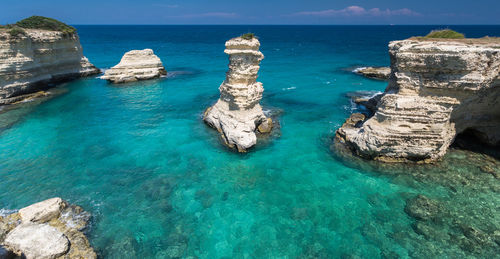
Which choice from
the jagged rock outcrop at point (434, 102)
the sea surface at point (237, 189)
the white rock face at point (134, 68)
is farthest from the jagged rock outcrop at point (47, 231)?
the white rock face at point (134, 68)

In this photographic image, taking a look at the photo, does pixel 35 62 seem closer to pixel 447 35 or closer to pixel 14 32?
pixel 14 32

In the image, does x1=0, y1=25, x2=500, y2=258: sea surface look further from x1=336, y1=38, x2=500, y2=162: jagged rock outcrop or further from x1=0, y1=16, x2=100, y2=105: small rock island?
x1=0, y1=16, x2=100, y2=105: small rock island

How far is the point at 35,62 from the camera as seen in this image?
103ft

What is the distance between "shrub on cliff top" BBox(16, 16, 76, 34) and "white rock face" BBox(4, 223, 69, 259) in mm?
35238

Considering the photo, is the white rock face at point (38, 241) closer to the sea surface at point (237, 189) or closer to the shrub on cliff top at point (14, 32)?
the sea surface at point (237, 189)

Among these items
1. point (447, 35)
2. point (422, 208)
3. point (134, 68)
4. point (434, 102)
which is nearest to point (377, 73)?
point (447, 35)

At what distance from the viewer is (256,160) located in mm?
17297

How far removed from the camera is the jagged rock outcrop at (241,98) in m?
18.7

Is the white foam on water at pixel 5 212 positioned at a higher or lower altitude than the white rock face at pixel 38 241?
lower

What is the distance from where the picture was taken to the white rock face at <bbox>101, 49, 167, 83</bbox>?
1459 inches

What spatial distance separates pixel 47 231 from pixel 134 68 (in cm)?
3242

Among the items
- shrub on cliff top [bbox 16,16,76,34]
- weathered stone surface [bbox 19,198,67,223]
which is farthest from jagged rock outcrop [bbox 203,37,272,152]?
shrub on cliff top [bbox 16,16,76,34]

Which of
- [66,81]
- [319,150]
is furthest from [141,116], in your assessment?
[66,81]

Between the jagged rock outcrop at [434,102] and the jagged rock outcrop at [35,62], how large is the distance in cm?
3529
